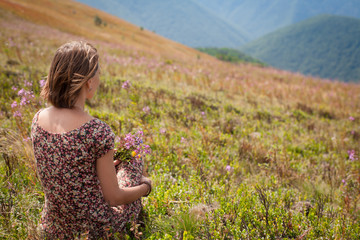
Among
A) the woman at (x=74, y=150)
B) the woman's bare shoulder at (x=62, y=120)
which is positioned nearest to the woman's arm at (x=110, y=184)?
the woman at (x=74, y=150)

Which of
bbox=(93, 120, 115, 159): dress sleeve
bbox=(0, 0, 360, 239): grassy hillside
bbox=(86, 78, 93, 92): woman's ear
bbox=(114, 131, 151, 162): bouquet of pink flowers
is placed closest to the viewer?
bbox=(93, 120, 115, 159): dress sleeve

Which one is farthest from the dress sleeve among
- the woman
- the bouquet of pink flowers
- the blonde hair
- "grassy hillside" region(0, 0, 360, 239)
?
"grassy hillside" region(0, 0, 360, 239)

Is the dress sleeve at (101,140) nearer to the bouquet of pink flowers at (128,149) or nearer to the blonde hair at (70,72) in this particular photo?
the blonde hair at (70,72)

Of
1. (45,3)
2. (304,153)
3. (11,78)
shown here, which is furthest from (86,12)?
(304,153)

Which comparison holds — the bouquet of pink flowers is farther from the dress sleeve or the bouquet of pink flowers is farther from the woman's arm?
the dress sleeve

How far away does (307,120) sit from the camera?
7723 millimetres

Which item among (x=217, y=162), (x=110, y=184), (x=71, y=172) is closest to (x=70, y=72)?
(x=71, y=172)

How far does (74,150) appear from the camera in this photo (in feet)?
5.39

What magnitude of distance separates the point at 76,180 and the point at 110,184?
0.27 m

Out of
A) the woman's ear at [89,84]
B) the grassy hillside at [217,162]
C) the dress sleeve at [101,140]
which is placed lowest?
the grassy hillside at [217,162]

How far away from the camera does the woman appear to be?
1.65m

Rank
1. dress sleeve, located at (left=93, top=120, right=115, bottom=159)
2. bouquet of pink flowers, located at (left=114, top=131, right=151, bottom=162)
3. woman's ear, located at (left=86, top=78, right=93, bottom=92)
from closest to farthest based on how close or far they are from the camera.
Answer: dress sleeve, located at (left=93, top=120, right=115, bottom=159) → woman's ear, located at (left=86, top=78, right=93, bottom=92) → bouquet of pink flowers, located at (left=114, top=131, right=151, bottom=162)

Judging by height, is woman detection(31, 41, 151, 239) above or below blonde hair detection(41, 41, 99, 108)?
below

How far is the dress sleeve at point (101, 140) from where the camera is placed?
1.63 m
